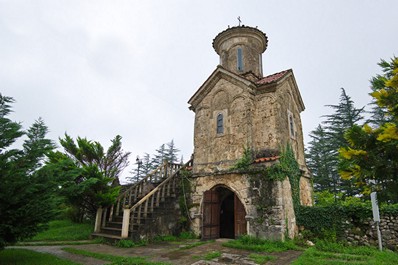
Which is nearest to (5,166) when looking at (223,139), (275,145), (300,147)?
(223,139)

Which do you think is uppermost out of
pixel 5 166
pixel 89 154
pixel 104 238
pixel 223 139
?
pixel 223 139

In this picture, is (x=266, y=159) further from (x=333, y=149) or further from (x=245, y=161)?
(x=333, y=149)

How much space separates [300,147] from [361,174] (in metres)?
11.1

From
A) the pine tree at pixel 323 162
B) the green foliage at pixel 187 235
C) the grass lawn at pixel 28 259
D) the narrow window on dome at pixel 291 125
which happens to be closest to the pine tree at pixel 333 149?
the pine tree at pixel 323 162

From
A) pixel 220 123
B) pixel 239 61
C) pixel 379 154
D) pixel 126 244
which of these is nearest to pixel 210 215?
pixel 126 244

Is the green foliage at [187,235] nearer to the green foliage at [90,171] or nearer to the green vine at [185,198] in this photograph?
the green vine at [185,198]

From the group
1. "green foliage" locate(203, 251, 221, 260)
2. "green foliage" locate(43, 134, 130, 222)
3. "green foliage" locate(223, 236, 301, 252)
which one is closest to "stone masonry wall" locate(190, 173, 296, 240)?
"green foliage" locate(223, 236, 301, 252)

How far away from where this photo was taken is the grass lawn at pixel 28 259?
6273 millimetres

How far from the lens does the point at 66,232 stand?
11578 mm

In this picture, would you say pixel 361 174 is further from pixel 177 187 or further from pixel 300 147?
pixel 300 147

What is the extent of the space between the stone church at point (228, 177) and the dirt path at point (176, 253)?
1.06 m

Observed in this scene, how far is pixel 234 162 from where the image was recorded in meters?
11.3

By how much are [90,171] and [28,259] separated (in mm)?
4565

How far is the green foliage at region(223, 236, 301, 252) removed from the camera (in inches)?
337
